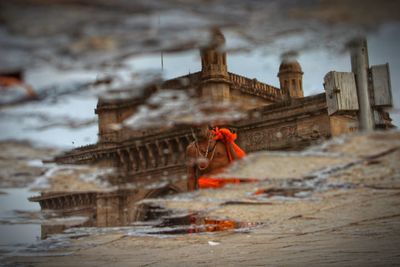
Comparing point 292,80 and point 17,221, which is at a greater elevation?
point 292,80

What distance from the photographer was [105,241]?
377 centimetres

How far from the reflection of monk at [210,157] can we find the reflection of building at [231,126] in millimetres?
189

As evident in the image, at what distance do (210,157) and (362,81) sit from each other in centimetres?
90

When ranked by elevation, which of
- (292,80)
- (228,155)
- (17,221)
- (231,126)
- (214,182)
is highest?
(292,80)

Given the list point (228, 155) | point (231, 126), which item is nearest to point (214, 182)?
point (228, 155)

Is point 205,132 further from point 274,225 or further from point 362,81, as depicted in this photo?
point 362,81

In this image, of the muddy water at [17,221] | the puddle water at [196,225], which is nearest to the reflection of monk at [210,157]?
the puddle water at [196,225]

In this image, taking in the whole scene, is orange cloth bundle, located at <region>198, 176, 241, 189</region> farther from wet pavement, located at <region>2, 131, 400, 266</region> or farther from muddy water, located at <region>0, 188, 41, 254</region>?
muddy water, located at <region>0, 188, 41, 254</region>

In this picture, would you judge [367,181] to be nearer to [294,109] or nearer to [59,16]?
[59,16]

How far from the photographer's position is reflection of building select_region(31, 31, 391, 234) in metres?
2.53

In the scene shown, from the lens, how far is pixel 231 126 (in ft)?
40.3

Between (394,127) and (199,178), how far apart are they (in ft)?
3.59

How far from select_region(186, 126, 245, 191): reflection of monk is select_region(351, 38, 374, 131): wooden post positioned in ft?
2.23

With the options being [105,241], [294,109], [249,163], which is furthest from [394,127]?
[294,109]
